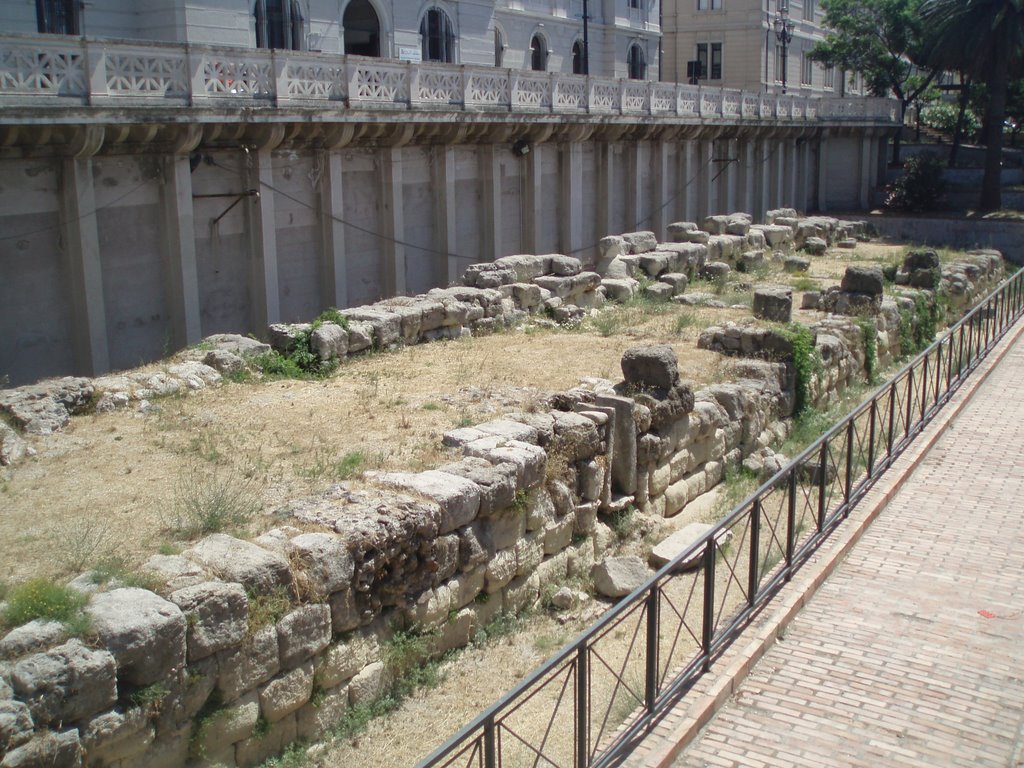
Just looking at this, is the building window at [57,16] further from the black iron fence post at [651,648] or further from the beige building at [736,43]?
the beige building at [736,43]

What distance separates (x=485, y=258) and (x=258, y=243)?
7.64 metres

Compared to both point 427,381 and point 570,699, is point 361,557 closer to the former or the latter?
point 570,699

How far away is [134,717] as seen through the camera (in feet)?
20.0

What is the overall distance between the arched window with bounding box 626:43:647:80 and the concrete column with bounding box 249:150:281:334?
98.7ft

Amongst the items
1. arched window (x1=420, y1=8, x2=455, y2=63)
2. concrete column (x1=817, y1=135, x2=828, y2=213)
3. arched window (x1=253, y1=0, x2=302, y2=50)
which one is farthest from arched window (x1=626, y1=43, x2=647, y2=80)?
arched window (x1=253, y1=0, x2=302, y2=50)

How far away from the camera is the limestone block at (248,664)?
673 cm

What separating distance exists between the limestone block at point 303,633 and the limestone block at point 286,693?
79mm

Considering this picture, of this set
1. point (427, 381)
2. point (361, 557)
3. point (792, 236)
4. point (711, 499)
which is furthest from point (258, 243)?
point (792, 236)

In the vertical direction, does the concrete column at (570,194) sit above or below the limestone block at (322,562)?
above

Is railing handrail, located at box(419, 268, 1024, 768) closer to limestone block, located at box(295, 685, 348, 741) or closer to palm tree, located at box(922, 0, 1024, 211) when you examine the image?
limestone block, located at box(295, 685, 348, 741)

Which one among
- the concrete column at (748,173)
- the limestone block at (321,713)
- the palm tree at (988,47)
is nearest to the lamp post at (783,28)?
the palm tree at (988,47)

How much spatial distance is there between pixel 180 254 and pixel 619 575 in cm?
1068

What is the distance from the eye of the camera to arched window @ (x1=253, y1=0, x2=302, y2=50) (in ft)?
86.0

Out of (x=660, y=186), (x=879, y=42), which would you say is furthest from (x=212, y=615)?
(x=879, y=42)
